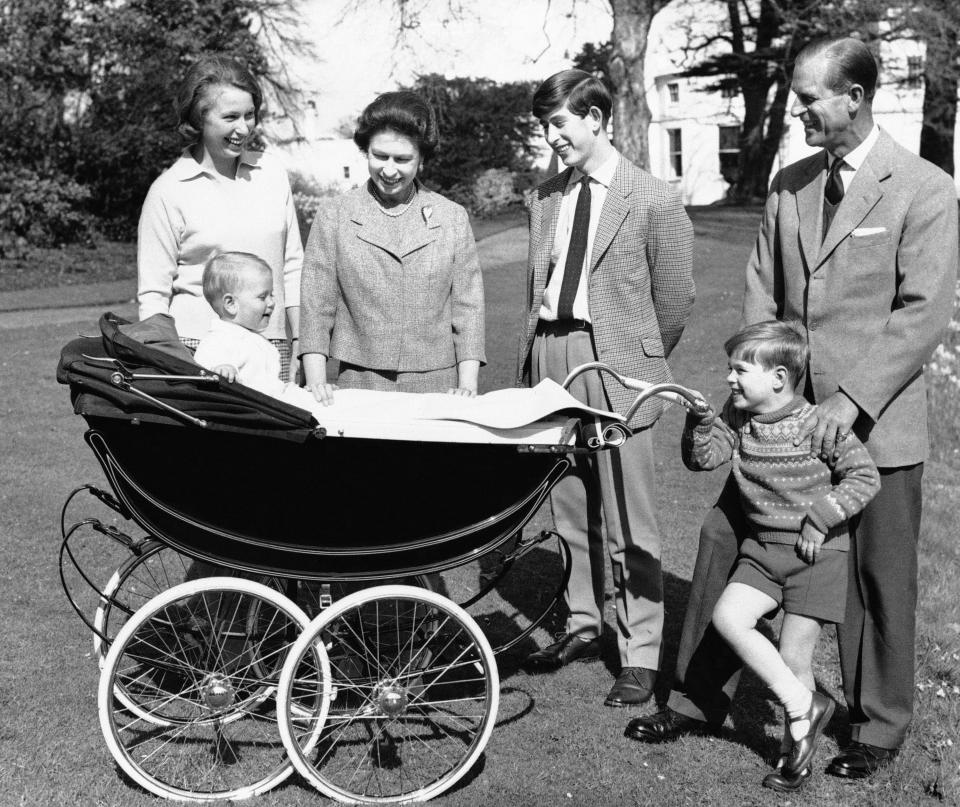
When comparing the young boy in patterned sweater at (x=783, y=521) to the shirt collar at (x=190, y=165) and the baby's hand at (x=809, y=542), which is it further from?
the shirt collar at (x=190, y=165)

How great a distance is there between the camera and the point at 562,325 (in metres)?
4.70

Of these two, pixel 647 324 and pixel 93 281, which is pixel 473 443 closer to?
pixel 647 324

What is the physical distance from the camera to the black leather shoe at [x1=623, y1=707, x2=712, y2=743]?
4.17 m

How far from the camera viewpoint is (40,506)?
23.5 feet

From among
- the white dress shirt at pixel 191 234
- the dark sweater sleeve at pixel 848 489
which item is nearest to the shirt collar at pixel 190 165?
the white dress shirt at pixel 191 234

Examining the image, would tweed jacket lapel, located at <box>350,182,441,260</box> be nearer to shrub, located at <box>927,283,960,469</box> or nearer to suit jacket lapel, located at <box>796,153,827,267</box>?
suit jacket lapel, located at <box>796,153,827,267</box>

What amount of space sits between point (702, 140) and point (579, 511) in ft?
152

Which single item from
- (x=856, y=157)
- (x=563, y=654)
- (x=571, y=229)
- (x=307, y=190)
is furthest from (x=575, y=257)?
(x=307, y=190)

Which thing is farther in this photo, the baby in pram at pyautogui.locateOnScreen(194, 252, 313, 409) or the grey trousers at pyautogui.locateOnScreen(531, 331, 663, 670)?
the grey trousers at pyautogui.locateOnScreen(531, 331, 663, 670)

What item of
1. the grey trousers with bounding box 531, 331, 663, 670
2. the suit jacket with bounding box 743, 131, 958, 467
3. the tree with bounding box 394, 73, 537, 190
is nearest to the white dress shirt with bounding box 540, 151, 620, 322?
the grey trousers with bounding box 531, 331, 663, 670

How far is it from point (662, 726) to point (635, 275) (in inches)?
65.4

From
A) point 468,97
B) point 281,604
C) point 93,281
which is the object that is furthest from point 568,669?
point 468,97

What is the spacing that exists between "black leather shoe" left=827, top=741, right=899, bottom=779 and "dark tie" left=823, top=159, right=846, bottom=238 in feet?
5.58

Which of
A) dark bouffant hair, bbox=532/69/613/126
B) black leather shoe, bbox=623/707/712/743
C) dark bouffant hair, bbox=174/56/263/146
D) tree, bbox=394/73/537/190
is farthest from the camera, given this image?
tree, bbox=394/73/537/190
